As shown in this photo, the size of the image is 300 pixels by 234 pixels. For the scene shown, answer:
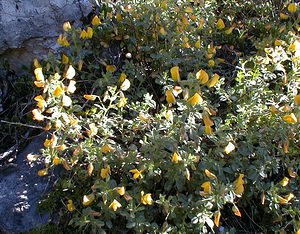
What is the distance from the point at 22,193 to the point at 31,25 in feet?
3.57

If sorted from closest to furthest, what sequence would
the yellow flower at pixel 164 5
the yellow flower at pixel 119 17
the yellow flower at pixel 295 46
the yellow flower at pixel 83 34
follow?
the yellow flower at pixel 295 46, the yellow flower at pixel 83 34, the yellow flower at pixel 164 5, the yellow flower at pixel 119 17

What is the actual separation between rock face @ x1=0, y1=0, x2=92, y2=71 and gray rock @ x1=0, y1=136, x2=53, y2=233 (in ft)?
2.20

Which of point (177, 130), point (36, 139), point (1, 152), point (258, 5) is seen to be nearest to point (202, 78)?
point (177, 130)

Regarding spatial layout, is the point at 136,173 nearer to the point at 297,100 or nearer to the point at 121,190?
the point at 121,190

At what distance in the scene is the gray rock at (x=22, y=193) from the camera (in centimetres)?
242

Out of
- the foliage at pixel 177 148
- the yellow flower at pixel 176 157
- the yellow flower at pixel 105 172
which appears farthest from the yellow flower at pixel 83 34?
the yellow flower at pixel 176 157

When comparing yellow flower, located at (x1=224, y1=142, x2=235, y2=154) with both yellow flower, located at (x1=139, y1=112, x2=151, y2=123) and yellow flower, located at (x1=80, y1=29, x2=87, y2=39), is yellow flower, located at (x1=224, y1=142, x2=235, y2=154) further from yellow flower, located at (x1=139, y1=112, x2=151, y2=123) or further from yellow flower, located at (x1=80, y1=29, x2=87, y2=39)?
yellow flower, located at (x1=80, y1=29, x2=87, y2=39)

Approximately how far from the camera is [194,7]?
314cm

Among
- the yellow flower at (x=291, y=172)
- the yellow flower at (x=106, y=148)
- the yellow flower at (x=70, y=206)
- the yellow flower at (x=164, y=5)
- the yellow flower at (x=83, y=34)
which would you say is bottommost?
the yellow flower at (x=70, y=206)

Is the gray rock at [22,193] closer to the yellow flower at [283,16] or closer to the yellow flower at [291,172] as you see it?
the yellow flower at [291,172]

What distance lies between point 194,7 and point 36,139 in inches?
49.1

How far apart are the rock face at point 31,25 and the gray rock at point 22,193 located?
67 cm

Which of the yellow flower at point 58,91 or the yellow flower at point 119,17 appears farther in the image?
the yellow flower at point 119,17

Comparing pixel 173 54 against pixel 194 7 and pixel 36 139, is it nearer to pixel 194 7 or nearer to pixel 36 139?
pixel 194 7
